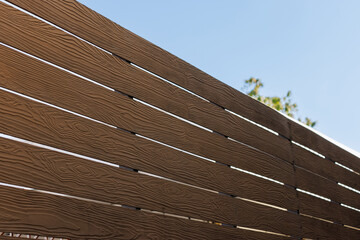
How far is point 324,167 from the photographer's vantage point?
3.95 m

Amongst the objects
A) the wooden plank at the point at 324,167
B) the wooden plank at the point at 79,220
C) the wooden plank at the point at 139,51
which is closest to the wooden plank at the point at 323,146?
the wooden plank at the point at 324,167

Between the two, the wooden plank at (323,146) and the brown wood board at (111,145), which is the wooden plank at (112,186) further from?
the wooden plank at (323,146)

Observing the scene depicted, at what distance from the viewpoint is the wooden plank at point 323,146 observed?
144 inches

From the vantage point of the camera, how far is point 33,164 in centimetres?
168

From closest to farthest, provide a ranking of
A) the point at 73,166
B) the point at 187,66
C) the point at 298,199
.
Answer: the point at 73,166, the point at 187,66, the point at 298,199

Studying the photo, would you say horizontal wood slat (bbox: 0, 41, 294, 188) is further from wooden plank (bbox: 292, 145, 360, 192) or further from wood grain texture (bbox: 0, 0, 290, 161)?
wooden plank (bbox: 292, 145, 360, 192)

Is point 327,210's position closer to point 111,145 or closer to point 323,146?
point 323,146

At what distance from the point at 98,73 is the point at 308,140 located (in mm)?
2350

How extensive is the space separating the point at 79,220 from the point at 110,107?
54 cm

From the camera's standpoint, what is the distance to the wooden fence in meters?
1.68

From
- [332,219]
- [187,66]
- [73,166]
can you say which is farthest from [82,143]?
[332,219]

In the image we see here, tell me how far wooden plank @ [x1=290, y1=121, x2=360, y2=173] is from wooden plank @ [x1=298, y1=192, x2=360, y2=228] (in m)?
0.46

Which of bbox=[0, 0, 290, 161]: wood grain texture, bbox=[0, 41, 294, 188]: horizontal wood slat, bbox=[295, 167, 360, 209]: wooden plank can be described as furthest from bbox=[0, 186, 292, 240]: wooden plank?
bbox=[295, 167, 360, 209]: wooden plank

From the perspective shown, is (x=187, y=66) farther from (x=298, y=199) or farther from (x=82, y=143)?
(x=298, y=199)
